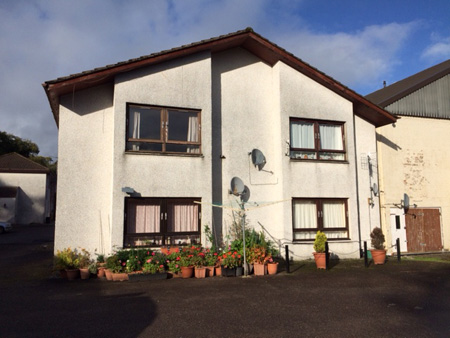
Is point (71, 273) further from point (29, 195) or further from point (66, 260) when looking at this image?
point (29, 195)

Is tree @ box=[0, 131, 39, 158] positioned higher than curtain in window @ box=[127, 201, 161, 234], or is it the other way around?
tree @ box=[0, 131, 39, 158]

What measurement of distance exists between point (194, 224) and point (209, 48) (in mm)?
6247

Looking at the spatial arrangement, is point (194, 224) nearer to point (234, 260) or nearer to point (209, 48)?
point (234, 260)

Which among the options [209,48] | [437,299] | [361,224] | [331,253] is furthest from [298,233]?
[209,48]

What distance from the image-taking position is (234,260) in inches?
423

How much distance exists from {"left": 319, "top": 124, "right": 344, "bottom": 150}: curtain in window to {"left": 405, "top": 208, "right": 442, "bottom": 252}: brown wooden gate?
4820 mm

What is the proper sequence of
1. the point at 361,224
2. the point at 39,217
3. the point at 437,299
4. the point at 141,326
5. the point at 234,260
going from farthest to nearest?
the point at 39,217
the point at 361,224
the point at 234,260
the point at 437,299
the point at 141,326

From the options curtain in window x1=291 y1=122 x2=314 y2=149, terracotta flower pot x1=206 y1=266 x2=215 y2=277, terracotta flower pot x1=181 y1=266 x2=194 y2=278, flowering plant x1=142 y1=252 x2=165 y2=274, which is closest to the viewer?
flowering plant x1=142 y1=252 x2=165 y2=274

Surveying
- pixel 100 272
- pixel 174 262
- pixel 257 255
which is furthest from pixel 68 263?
pixel 257 255

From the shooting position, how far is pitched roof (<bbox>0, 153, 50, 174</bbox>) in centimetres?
3666

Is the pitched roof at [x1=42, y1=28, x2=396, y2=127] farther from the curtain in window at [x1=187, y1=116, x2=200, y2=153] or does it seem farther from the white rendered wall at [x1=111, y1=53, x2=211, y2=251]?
the curtain in window at [x1=187, y1=116, x2=200, y2=153]

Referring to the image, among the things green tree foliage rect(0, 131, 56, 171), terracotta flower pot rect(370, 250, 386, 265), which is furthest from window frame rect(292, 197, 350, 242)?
green tree foliage rect(0, 131, 56, 171)

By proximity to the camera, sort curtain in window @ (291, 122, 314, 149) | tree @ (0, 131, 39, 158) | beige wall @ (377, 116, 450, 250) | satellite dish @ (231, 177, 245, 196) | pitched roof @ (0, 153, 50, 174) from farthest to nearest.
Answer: tree @ (0, 131, 39, 158) → pitched roof @ (0, 153, 50, 174) → beige wall @ (377, 116, 450, 250) → curtain in window @ (291, 122, 314, 149) → satellite dish @ (231, 177, 245, 196)

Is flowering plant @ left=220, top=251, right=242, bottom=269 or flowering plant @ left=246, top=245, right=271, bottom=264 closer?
flowering plant @ left=220, top=251, right=242, bottom=269
